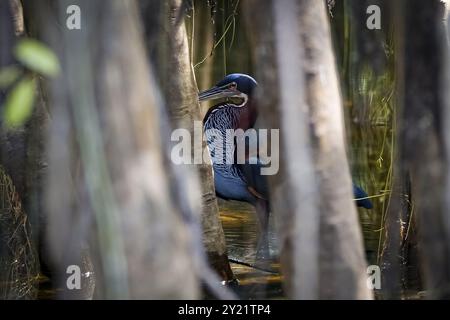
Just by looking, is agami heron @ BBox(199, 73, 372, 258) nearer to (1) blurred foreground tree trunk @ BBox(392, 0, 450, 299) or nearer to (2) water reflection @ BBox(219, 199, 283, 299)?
(2) water reflection @ BBox(219, 199, 283, 299)

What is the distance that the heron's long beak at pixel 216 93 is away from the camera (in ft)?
15.6

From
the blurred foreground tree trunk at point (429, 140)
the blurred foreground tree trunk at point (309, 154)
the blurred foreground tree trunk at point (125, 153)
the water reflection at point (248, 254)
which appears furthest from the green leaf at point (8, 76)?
the water reflection at point (248, 254)

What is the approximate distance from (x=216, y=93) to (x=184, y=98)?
4.11 feet

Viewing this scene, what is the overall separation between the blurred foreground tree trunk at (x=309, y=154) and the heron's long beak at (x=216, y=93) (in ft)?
8.55

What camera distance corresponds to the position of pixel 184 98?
354 cm

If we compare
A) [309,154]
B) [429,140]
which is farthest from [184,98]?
[309,154]

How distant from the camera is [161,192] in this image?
1.69 meters

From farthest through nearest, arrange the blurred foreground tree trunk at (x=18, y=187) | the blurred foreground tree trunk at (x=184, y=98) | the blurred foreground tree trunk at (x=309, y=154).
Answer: the blurred foreground tree trunk at (x=18, y=187) → the blurred foreground tree trunk at (x=184, y=98) → the blurred foreground tree trunk at (x=309, y=154)

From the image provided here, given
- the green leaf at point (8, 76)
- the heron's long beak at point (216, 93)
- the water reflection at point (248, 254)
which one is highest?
the heron's long beak at point (216, 93)

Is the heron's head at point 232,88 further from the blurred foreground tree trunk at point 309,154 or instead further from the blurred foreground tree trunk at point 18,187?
Result: the blurred foreground tree trunk at point 309,154
